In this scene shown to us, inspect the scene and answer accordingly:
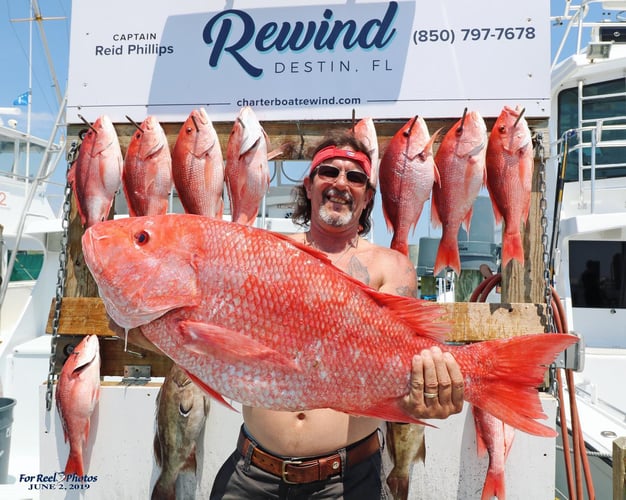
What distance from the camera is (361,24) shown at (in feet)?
9.65

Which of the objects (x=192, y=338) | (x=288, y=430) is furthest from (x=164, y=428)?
(x=192, y=338)

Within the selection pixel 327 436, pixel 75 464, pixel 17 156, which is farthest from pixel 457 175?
pixel 17 156

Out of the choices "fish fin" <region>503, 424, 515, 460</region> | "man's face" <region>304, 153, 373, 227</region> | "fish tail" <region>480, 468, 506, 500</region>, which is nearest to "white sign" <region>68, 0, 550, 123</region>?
"man's face" <region>304, 153, 373, 227</region>

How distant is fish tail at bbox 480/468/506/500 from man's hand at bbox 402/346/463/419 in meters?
1.26

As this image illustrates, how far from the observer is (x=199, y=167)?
9.30ft

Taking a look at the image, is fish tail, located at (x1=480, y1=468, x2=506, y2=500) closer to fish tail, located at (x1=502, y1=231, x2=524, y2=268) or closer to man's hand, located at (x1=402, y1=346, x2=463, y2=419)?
fish tail, located at (x1=502, y1=231, x2=524, y2=268)

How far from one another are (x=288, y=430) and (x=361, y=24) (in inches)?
86.1

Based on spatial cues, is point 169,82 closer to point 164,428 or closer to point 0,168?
point 164,428

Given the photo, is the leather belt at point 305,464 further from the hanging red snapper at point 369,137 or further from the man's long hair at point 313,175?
the hanging red snapper at point 369,137

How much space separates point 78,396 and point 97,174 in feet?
3.97

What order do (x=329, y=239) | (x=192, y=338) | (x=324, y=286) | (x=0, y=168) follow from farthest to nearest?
(x=0, y=168)
(x=329, y=239)
(x=324, y=286)
(x=192, y=338)

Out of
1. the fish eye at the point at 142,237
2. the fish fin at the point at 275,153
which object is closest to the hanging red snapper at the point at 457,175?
the fish fin at the point at 275,153

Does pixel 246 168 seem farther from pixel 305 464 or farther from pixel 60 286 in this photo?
pixel 305 464

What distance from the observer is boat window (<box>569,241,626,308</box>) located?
24.6ft
